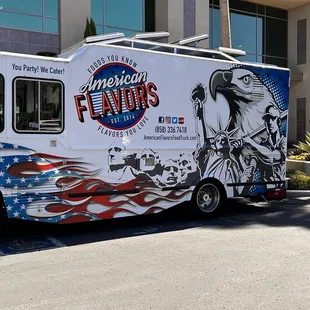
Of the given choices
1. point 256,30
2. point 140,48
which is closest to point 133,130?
point 140,48

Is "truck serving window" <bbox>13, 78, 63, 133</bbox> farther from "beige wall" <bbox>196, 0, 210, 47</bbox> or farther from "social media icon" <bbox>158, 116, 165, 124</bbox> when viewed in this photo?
"beige wall" <bbox>196, 0, 210, 47</bbox>

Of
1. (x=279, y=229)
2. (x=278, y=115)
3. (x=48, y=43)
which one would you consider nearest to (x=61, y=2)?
(x=48, y=43)

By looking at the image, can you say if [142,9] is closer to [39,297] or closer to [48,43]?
[48,43]

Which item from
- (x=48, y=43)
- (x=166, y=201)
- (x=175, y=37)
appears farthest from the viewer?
(x=175, y=37)

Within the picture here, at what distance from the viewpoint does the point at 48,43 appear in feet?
51.0

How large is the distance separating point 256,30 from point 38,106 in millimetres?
19317

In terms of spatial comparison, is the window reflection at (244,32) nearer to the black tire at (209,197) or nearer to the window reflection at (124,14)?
the window reflection at (124,14)

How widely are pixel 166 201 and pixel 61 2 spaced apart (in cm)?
1058

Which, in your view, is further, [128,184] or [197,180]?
[197,180]

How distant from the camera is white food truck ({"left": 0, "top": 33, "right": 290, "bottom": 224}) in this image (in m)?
6.59

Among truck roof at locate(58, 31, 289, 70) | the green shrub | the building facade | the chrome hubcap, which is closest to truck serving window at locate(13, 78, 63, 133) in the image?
truck roof at locate(58, 31, 289, 70)

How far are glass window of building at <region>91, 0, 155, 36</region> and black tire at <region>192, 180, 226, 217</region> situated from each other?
10410mm

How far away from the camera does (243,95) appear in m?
8.93

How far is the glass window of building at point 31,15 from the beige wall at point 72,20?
271 mm
